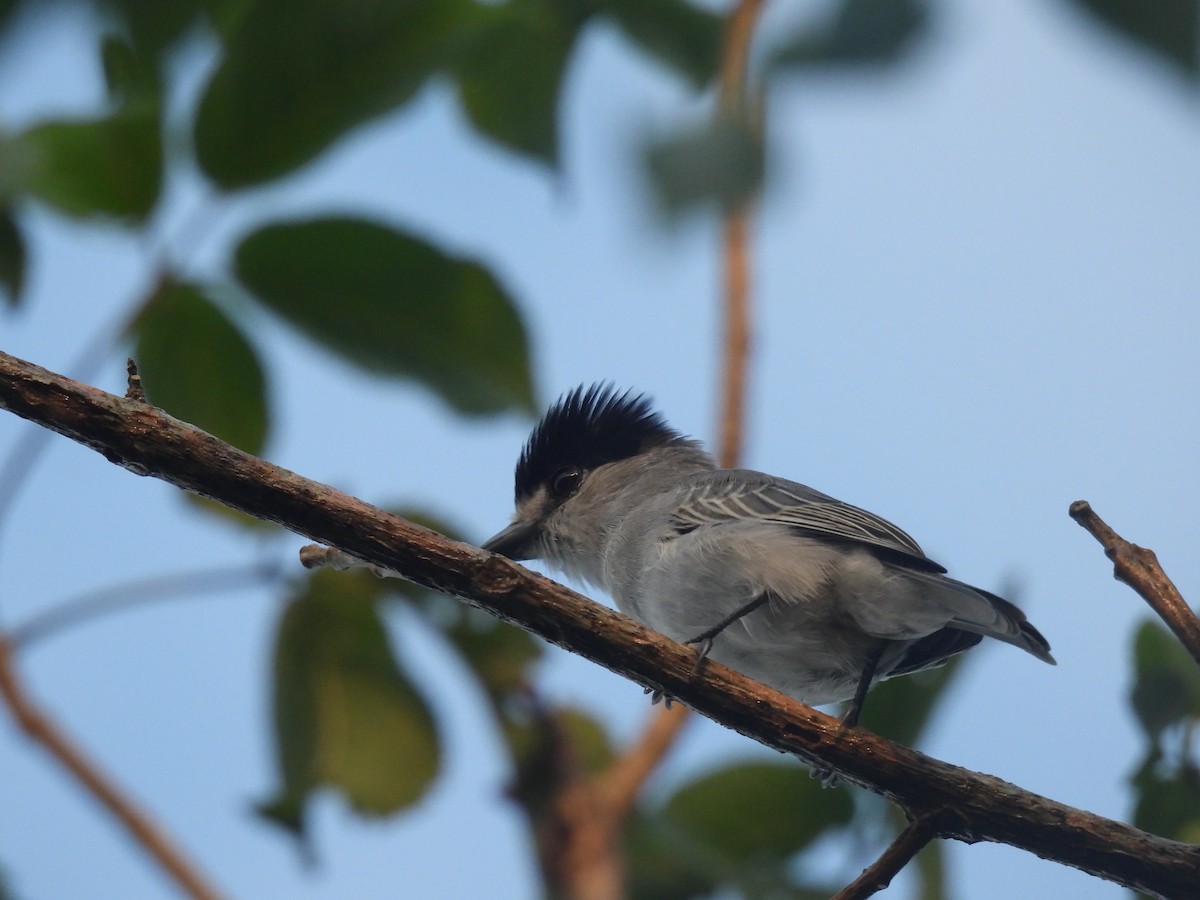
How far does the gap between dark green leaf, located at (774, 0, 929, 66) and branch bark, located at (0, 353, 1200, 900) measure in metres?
1.91

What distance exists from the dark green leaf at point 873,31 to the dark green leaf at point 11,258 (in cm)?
209

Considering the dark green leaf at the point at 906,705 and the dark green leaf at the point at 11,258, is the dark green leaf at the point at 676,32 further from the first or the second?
the dark green leaf at the point at 906,705

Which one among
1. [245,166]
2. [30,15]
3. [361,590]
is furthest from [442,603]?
[30,15]

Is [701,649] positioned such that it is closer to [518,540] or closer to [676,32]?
[518,540]

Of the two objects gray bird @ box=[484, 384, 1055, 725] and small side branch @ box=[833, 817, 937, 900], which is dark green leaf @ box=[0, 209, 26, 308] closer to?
gray bird @ box=[484, 384, 1055, 725]

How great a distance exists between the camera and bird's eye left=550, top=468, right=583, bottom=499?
3.22 meters

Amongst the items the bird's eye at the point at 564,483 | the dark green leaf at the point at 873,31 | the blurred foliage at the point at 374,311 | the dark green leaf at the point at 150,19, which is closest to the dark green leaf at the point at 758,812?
the blurred foliage at the point at 374,311

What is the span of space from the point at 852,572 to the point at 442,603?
1.07 metres

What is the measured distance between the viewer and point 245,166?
246 cm

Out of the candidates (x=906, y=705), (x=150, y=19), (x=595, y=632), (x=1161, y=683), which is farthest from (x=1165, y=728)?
(x=150, y=19)

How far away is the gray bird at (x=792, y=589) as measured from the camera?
7.76ft

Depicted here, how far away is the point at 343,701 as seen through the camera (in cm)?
280

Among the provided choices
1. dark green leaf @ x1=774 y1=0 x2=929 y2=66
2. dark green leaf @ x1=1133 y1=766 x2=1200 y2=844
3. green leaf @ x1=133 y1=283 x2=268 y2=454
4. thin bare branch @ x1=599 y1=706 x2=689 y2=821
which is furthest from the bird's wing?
dark green leaf @ x1=774 y1=0 x2=929 y2=66

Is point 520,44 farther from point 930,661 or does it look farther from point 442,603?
point 930,661
